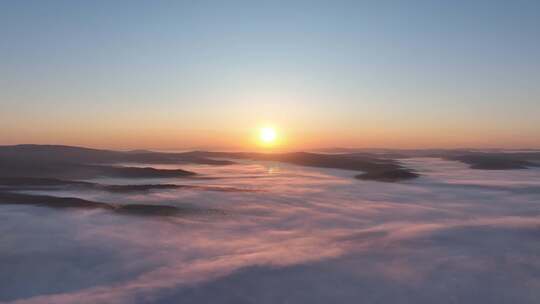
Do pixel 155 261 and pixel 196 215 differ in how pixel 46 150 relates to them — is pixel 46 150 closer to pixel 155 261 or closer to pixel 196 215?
pixel 196 215

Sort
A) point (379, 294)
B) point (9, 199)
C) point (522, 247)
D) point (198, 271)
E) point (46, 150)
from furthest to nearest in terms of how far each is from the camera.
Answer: point (46, 150), point (9, 199), point (522, 247), point (198, 271), point (379, 294)

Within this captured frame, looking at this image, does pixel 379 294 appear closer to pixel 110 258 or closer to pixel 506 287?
pixel 506 287

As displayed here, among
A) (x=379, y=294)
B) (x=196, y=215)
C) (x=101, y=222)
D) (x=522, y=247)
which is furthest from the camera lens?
(x=196, y=215)

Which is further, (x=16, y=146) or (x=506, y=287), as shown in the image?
(x=16, y=146)

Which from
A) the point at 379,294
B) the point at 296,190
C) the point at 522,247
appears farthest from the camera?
the point at 296,190

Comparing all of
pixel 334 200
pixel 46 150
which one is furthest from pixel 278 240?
pixel 46 150

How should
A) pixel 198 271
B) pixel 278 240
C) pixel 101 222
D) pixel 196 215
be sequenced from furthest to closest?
pixel 196 215
pixel 101 222
pixel 278 240
pixel 198 271

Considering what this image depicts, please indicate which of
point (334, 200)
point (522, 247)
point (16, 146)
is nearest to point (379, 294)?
point (522, 247)

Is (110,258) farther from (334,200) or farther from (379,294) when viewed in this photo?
(334,200)

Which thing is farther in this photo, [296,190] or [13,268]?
[296,190]
